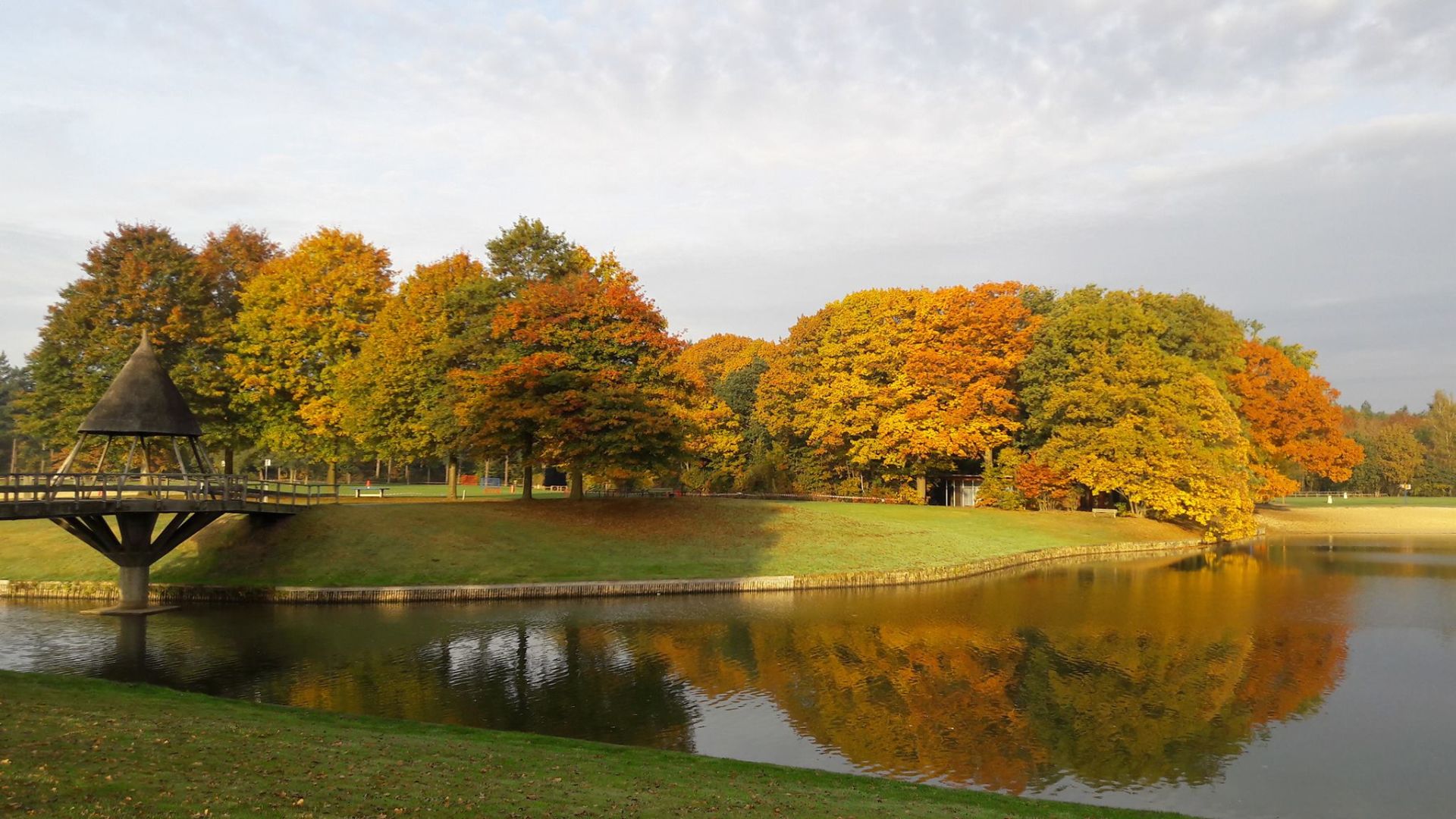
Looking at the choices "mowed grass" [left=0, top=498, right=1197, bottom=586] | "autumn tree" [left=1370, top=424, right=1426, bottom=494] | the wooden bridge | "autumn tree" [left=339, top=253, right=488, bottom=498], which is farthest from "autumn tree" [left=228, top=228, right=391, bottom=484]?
"autumn tree" [left=1370, top=424, right=1426, bottom=494]

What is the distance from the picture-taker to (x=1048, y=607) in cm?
3591

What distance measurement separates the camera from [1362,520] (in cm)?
8081

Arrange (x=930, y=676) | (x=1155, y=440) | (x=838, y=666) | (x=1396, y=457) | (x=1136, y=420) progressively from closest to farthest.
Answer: (x=930, y=676)
(x=838, y=666)
(x=1155, y=440)
(x=1136, y=420)
(x=1396, y=457)

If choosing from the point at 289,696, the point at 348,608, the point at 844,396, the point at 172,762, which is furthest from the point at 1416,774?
the point at 844,396

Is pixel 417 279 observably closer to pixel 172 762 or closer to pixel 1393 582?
pixel 172 762

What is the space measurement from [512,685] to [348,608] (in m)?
14.3

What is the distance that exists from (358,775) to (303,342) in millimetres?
47601

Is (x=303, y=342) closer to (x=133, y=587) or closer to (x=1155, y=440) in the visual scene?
(x=133, y=587)

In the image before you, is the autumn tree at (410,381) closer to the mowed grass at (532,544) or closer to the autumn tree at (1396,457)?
the mowed grass at (532,544)

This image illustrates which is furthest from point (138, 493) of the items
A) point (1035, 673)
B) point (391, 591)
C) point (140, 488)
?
point (1035, 673)

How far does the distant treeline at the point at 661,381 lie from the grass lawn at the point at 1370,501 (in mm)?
14319

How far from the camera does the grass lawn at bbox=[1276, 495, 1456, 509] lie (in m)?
96.0

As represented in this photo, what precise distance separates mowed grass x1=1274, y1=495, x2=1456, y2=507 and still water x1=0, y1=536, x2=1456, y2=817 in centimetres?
6469

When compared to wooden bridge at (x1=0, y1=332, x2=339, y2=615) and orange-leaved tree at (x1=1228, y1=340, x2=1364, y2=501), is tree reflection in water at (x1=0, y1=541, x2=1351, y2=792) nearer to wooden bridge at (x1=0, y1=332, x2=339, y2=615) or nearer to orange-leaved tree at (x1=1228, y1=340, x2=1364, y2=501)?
wooden bridge at (x1=0, y1=332, x2=339, y2=615)
